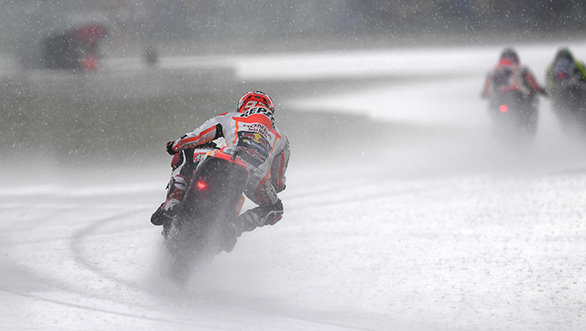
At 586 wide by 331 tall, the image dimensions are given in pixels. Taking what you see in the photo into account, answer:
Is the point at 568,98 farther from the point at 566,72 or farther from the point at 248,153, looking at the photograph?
the point at 248,153

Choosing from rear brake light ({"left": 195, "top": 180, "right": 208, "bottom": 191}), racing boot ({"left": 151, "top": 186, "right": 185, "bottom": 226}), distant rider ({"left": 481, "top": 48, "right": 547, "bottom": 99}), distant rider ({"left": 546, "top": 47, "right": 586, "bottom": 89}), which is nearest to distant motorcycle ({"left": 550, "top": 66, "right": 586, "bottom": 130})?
distant rider ({"left": 546, "top": 47, "right": 586, "bottom": 89})

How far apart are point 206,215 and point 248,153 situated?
43cm

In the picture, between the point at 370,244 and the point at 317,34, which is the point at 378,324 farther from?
the point at 317,34

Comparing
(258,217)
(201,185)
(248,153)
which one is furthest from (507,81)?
(201,185)

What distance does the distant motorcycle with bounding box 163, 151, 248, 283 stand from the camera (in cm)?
467

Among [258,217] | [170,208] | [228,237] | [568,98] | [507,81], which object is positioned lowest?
[228,237]

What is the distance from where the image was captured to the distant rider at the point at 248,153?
4.92m

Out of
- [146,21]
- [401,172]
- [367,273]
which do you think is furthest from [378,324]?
[146,21]

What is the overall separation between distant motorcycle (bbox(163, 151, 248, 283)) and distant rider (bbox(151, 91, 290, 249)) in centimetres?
8

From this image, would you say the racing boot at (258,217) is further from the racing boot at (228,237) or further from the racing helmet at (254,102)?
the racing helmet at (254,102)

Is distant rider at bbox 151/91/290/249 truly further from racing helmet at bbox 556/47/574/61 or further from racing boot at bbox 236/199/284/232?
racing helmet at bbox 556/47/574/61

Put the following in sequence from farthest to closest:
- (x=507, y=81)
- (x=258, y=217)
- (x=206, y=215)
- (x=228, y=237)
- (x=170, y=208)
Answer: (x=507, y=81)
(x=258, y=217)
(x=170, y=208)
(x=228, y=237)
(x=206, y=215)

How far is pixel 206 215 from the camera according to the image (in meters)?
4.66

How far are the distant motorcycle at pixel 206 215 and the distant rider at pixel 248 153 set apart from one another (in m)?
0.08
